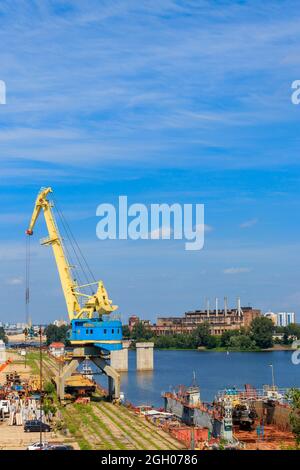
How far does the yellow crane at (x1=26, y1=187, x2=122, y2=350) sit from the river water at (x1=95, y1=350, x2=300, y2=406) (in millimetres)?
11354

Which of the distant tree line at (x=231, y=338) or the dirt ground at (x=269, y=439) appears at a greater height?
the distant tree line at (x=231, y=338)

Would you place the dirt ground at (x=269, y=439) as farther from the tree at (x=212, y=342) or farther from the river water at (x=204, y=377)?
the tree at (x=212, y=342)

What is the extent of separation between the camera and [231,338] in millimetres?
134250

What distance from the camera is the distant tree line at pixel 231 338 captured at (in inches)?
5226

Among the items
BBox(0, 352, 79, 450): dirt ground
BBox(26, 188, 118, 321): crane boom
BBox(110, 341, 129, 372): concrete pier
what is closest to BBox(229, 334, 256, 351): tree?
BBox(110, 341, 129, 372): concrete pier

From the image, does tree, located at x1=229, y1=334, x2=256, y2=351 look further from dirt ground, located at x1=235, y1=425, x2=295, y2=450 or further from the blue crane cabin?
dirt ground, located at x1=235, y1=425, x2=295, y2=450

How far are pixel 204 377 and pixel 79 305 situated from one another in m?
31.2

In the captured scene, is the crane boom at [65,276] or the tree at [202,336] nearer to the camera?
the crane boom at [65,276]

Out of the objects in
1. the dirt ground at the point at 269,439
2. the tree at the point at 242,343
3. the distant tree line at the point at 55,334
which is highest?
the distant tree line at the point at 55,334

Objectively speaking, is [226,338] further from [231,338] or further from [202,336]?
[202,336]

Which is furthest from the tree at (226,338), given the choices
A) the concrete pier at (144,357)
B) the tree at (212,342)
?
the concrete pier at (144,357)

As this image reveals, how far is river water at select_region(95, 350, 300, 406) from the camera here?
6281cm

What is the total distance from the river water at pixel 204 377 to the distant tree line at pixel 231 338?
2546 centimetres
